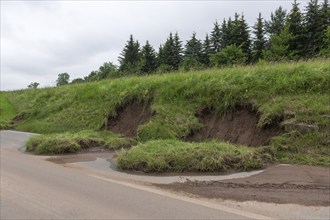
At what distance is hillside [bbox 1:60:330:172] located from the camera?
37.8 feet

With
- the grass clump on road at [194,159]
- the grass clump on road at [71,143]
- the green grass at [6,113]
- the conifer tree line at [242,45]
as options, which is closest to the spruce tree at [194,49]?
the conifer tree line at [242,45]

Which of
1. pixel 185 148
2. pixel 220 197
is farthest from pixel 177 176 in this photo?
pixel 220 197

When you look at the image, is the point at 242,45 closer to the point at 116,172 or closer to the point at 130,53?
the point at 130,53

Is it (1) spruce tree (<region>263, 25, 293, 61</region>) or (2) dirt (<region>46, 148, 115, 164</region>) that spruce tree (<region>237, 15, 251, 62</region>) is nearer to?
(1) spruce tree (<region>263, 25, 293, 61</region>)

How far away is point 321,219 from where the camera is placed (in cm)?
682

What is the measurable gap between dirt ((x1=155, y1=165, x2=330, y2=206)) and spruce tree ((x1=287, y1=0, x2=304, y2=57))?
1557 inches

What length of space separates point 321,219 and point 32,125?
20974mm

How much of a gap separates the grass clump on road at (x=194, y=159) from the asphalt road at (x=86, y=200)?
1428 mm

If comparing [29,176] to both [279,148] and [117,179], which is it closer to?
[117,179]

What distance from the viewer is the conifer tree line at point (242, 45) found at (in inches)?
1832

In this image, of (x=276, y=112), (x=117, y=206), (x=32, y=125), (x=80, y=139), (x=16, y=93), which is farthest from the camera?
(x=16, y=93)

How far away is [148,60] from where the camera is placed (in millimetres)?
65688

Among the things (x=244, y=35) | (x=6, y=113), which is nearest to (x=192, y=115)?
(x=6, y=113)

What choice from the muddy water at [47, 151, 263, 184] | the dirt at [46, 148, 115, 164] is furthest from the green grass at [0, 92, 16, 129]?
the muddy water at [47, 151, 263, 184]
